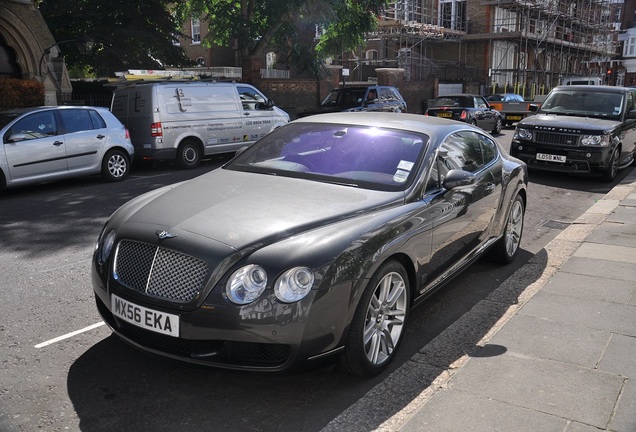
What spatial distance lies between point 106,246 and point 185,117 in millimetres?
10050

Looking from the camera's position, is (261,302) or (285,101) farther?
(285,101)

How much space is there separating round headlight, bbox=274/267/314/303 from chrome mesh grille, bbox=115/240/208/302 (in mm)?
434

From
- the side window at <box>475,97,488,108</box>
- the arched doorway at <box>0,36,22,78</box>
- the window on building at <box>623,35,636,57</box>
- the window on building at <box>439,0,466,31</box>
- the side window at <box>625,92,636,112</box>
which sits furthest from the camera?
the window on building at <box>623,35,636,57</box>

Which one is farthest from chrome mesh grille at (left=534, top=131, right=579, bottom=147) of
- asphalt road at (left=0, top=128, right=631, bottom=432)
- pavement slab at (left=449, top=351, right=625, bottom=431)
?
pavement slab at (left=449, top=351, right=625, bottom=431)

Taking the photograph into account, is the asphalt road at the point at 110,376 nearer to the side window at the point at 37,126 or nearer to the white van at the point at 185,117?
the side window at the point at 37,126

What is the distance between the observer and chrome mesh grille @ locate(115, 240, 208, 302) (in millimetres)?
3439

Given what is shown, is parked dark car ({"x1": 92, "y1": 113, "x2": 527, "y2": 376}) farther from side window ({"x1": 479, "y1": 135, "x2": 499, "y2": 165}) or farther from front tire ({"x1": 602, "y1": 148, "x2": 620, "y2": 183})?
front tire ({"x1": 602, "y1": 148, "x2": 620, "y2": 183})

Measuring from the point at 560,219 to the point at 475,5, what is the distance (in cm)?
3705

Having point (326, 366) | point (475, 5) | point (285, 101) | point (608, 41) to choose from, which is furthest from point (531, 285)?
point (608, 41)

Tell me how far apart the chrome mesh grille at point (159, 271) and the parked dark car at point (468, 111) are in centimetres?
1857

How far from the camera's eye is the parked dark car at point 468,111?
21359 millimetres

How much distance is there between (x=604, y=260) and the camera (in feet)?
21.6

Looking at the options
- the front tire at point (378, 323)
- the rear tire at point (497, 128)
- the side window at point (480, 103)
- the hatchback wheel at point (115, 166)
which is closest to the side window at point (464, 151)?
the front tire at point (378, 323)

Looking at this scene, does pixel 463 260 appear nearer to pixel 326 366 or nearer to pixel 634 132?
pixel 326 366
